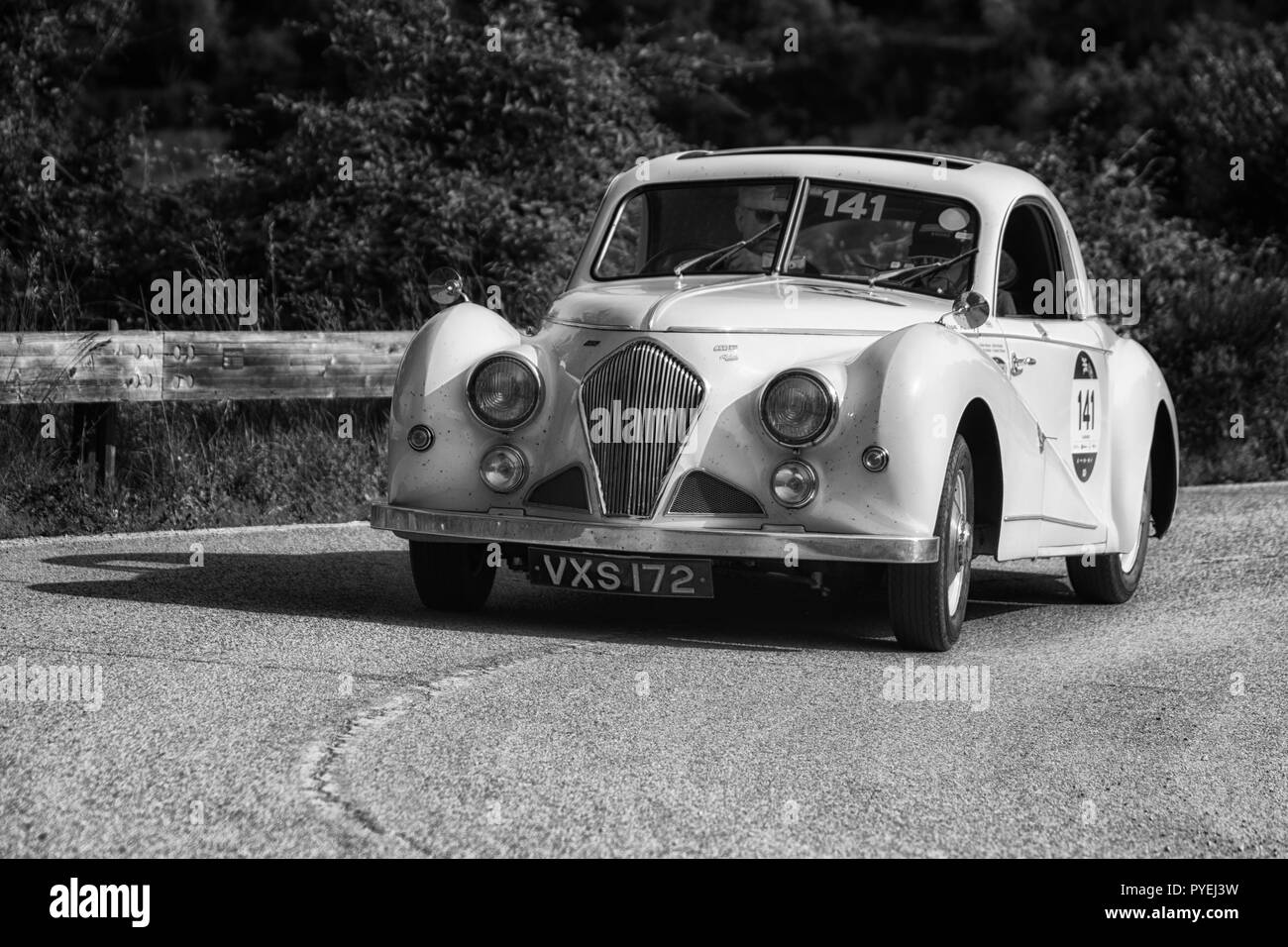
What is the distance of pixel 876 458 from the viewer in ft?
22.3

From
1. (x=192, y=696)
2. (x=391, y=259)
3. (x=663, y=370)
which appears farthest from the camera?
(x=391, y=259)

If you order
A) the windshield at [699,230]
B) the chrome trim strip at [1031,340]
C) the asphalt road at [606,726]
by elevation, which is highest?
the windshield at [699,230]

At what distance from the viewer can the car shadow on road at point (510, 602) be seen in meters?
7.46

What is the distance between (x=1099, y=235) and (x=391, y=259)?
265 inches

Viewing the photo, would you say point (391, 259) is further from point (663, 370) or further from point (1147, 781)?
point (1147, 781)

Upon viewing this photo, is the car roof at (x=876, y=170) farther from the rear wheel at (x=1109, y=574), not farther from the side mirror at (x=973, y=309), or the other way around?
the rear wheel at (x=1109, y=574)

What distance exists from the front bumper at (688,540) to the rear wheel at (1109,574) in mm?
2218

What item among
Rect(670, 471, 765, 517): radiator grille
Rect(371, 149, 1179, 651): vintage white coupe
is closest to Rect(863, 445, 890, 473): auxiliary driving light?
Rect(371, 149, 1179, 651): vintage white coupe

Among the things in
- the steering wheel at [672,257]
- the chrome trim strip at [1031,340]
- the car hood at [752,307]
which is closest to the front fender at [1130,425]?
the chrome trim strip at [1031,340]

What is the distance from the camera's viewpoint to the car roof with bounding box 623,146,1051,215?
27.1 ft

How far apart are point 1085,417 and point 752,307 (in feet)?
6.46

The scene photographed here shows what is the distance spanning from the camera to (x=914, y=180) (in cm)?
827

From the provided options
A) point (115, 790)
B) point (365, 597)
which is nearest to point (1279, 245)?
point (365, 597)

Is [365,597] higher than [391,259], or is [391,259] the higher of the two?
[391,259]
